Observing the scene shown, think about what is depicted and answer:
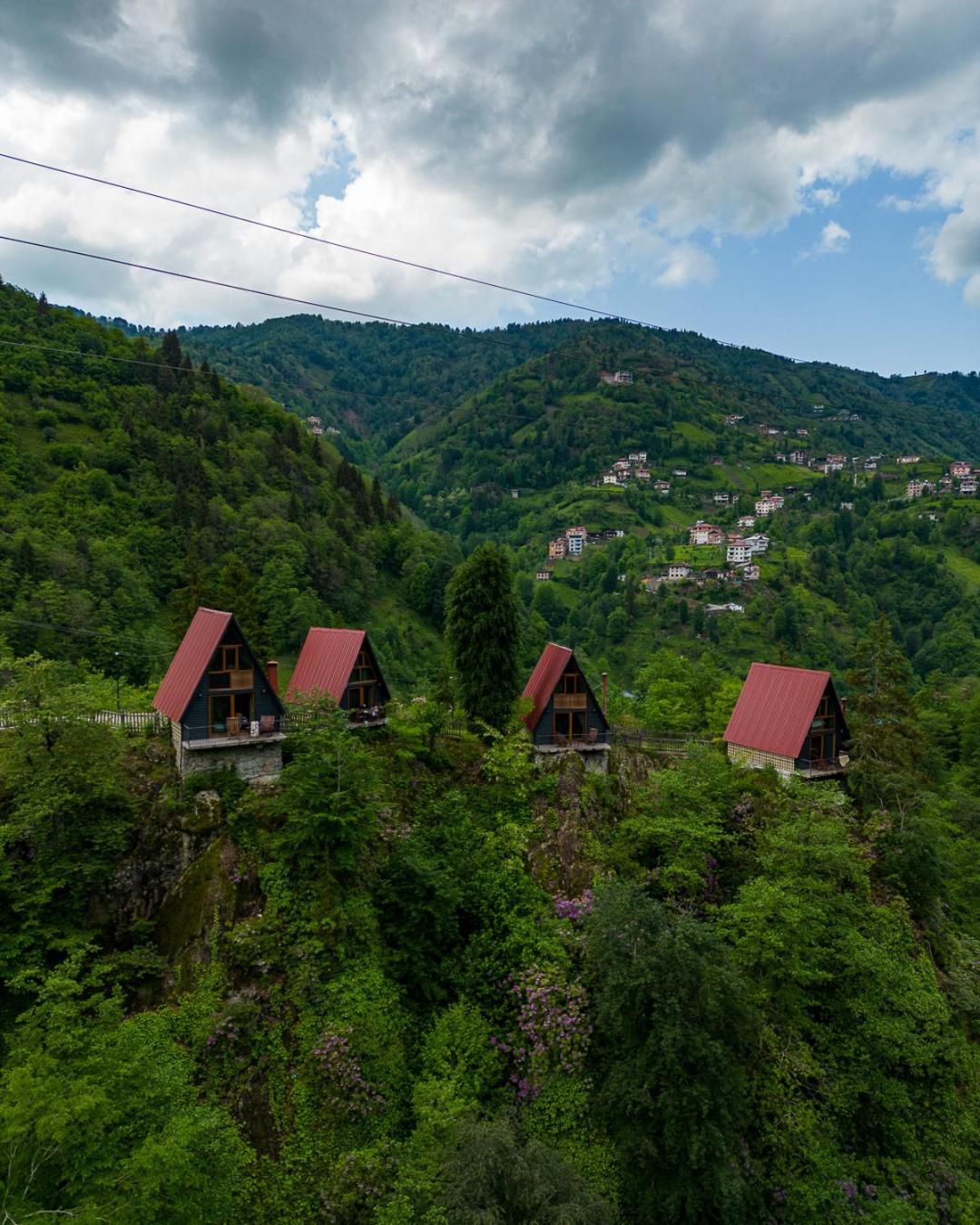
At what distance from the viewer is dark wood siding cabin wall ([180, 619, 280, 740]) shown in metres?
24.9

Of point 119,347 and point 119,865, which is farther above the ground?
point 119,347

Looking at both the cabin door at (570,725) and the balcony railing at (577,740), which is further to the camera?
the cabin door at (570,725)

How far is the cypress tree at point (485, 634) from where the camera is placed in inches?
1222

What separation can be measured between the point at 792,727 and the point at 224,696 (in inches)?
1076

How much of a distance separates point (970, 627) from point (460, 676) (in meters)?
144

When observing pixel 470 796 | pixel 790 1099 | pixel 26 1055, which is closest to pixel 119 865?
pixel 26 1055

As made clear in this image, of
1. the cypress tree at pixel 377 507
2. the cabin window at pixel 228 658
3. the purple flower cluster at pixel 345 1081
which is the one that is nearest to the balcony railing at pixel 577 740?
the cabin window at pixel 228 658

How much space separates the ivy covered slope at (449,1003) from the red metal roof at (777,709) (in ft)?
17.2

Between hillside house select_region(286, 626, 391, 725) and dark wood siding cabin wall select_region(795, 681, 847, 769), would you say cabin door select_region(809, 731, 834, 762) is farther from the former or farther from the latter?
hillside house select_region(286, 626, 391, 725)

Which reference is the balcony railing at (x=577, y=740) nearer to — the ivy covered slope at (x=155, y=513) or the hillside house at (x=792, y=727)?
the hillside house at (x=792, y=727)

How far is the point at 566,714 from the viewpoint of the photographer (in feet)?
106

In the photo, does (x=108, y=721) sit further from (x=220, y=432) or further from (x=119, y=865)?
(x=220, y=432)

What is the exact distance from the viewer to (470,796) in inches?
1101

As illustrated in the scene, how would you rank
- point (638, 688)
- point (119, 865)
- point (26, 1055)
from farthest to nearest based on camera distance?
point (638, 688)
point (119, 865)
point (26, 1055)
